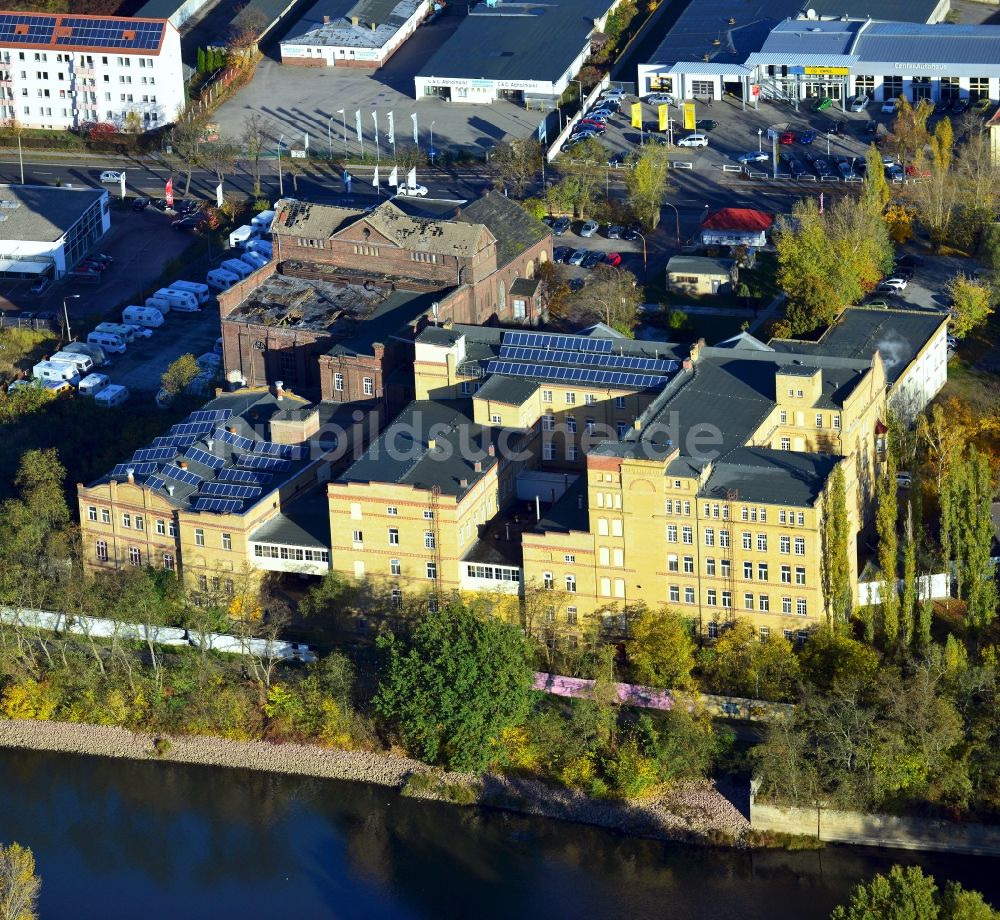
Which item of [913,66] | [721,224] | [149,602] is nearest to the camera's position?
[149,602]

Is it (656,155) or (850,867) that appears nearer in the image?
(850,867)

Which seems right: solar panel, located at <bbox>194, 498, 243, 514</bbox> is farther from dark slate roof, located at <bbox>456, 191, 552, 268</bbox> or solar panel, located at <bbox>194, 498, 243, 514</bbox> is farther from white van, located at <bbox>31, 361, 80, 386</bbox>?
dark slate roof, located at <bbox>456, 191, 552, 268</bbox>

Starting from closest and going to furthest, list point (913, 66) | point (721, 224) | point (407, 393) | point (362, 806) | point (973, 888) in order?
point (973, 888), point (362, 806), point (407, 393), point (721, 224), point (913, 66)

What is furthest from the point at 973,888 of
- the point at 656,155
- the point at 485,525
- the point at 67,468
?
the point at 656,155

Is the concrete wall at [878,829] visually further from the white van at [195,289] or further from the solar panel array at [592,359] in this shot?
the white van at [195,289]

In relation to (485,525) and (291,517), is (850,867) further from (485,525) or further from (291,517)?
(291,517)

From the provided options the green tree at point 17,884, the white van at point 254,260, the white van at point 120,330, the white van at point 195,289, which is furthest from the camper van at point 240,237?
the green tree at point 17,884

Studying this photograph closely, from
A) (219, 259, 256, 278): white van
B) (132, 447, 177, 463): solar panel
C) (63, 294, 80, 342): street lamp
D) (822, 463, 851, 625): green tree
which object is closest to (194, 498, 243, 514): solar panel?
(132, 447, 177, 463): solar panel
